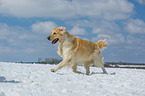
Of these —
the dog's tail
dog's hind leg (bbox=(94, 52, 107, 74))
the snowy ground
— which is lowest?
the snowy ground

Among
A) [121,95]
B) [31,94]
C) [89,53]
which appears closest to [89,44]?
[89,53]

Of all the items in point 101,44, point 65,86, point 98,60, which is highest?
point 101,44

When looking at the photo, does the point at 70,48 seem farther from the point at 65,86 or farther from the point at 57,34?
the point at 65,86

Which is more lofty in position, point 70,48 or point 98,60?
point 70,48

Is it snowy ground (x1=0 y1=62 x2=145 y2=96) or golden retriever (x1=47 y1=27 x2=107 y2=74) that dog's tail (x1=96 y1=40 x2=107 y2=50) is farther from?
snowy ground (x1=0 y1=62 x2=145 y2=96)

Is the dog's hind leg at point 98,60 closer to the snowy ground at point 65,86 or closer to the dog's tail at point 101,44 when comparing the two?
the dog's tail at point 101,44

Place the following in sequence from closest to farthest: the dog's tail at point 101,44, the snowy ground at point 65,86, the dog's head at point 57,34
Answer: the snowy ground at point 65,86 → the dog's head at point 57,34 → the dog's tail at point 101,44

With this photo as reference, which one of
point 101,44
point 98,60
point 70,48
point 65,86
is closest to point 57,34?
point 70,48

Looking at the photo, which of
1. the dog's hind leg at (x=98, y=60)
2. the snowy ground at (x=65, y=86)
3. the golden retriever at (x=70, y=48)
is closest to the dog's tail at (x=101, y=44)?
the dog's hind leg at (x=98, y=60)

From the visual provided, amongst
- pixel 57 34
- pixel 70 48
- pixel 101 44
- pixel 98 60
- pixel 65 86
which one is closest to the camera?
pixel 65 86

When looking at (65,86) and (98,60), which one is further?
(98,60)

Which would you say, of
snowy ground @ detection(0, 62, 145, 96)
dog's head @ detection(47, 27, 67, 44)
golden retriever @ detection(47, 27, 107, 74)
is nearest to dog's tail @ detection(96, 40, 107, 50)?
golden retriever @ detection(47, 27, 107, 74)

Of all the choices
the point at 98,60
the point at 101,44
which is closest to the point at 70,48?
the point at 98,60

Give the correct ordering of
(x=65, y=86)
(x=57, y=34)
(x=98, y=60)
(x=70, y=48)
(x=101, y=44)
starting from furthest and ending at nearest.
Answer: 1. (x=101, y=44)
2. (x=98, y=60)
3. (x=70, y=48)
4. (x=57, y=34)
5. (x=65, y=86)
